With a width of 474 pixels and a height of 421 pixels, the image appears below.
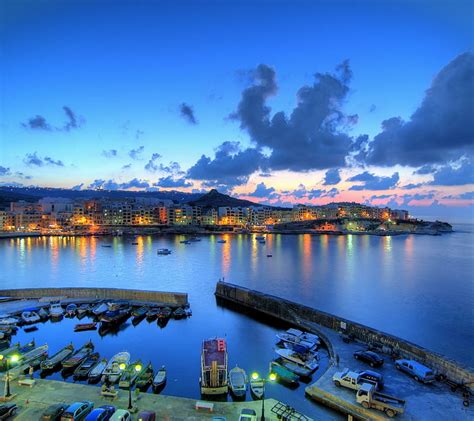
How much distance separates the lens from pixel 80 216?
131m

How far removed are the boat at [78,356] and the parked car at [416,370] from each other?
47.7ft

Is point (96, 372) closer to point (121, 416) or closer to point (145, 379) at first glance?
point (145, 379)

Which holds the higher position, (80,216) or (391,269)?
(80,216)

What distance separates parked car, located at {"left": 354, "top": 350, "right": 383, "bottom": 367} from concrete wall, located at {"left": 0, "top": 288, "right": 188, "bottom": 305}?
15.7 m

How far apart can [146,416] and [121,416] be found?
0.71 m

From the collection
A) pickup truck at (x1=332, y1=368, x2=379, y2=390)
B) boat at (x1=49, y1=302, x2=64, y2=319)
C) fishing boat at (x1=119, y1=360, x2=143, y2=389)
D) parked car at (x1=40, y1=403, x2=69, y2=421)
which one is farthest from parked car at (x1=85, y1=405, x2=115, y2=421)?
boat at (x1=49, y1=302, x2=64, y2=319)

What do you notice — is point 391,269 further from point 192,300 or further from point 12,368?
point 12,368

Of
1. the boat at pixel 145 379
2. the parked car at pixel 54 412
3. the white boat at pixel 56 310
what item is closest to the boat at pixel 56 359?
the boat at pixel 145 379

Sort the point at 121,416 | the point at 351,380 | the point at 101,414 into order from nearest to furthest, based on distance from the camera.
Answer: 1. the point at 121,416
2. the point at 101,414
3. the point at 351,380

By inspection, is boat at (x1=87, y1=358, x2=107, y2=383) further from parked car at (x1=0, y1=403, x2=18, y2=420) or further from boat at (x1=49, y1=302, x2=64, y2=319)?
boat at (x1=49, y1=302, x2=64, y2=319)

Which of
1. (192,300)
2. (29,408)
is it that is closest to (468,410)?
(29,408)

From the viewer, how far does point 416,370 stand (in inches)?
535

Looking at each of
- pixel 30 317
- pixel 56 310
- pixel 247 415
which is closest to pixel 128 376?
pixel 247 415

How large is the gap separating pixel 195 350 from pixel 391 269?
40.6 meters
